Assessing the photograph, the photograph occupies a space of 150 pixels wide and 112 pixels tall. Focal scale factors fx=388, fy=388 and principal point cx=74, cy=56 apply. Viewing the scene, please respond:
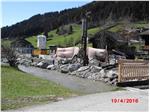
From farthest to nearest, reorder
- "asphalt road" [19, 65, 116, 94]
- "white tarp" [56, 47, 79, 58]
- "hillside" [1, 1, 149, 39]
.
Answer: "hillside" [1, 1, 149, 39], "white tarp" [56, 47, 79, 58], "asphalt road" [19, 65, 116, 94]

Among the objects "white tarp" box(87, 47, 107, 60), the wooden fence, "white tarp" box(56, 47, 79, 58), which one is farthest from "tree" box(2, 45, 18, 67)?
"white tarp" box(56, 47, 79, 58)

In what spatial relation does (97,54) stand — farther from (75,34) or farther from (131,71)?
(75,34)

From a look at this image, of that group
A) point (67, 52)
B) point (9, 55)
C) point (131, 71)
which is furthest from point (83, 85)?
point (67, 52)

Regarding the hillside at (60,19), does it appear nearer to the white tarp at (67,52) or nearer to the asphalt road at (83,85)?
the white tarp at (67,52)

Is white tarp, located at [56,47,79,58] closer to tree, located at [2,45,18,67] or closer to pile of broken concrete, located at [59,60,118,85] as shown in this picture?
pile of broken concrete, located at [59,60,118,85]

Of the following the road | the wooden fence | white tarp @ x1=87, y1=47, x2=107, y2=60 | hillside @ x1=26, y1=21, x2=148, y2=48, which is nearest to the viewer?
the road

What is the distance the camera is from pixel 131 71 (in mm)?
19734

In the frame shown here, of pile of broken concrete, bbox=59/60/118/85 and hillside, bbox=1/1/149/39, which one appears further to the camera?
hillside, bbox=1/1/149/39

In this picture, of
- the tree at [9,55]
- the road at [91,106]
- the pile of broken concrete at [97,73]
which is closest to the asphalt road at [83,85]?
the pile of broken concrete at [97,73]

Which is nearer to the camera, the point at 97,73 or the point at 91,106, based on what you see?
the point at 91,106

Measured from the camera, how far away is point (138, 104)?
39.2 ft

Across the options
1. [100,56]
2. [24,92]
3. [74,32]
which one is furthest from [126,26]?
[24,92]

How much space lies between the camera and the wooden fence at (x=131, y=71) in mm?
19281

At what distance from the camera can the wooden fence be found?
19281 mm
